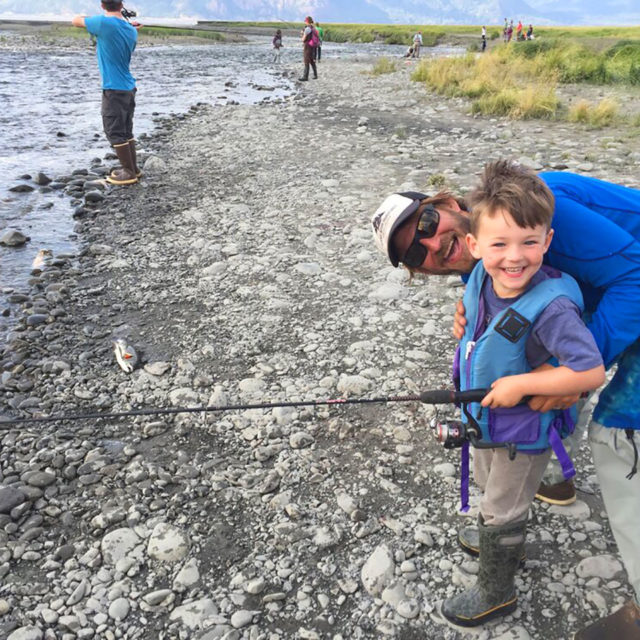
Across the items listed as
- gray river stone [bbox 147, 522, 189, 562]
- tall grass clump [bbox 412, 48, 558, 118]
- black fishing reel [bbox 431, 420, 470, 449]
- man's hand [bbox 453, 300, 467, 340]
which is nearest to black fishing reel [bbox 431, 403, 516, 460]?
black fishing reel [bbox 431, 420, 470, 449]

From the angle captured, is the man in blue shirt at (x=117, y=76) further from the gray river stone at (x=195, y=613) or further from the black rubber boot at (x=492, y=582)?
the black rubber boot at (x=492, y=582)

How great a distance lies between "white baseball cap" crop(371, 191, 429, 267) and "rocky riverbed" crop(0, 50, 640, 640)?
5.69 ft

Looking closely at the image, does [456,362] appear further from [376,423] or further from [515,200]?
[376,423]

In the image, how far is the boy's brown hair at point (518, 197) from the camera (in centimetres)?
221

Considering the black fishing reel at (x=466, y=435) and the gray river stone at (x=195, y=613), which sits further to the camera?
the gray river stone at (x=195, y=613)

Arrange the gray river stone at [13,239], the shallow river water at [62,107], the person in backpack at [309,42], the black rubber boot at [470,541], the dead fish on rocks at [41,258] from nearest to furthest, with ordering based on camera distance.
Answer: the black rubber boot at [470,541], the dead fish on rocks at [41,258], the gray river stone at [13,239], the shallow river water at [62,107], the person in backpack at [309,42]

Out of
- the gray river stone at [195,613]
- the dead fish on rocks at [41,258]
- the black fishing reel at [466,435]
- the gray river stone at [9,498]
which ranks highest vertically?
the black fishing reel at [466,435]

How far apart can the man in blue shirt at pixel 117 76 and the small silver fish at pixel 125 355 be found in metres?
5.49

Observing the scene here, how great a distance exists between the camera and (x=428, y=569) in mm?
3211

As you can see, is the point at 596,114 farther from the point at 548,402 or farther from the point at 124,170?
the point at 548,402

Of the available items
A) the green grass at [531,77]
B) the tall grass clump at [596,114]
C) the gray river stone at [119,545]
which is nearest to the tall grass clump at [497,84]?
the green grass at [531,77]

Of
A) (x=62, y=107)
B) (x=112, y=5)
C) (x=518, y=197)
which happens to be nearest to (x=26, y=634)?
(x=518, y=197)

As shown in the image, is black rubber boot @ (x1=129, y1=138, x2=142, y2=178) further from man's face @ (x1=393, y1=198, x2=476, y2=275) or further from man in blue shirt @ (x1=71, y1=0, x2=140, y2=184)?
man's face @ (x1=393, y1=198, x2=476, y2=275)

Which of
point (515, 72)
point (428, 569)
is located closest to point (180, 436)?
point (428, 569)
